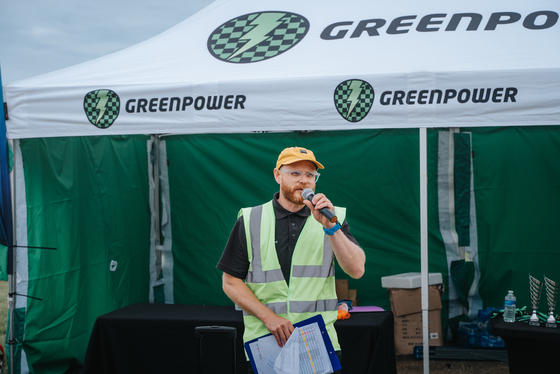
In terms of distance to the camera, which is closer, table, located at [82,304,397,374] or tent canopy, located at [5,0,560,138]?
tent canopy, located at [5,0,560,138]

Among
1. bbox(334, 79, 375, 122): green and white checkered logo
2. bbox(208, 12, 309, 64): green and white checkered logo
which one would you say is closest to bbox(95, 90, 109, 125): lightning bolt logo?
bbox(208, 12, 309, 64): green and white checkered logo

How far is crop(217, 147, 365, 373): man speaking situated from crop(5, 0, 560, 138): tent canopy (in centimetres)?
100

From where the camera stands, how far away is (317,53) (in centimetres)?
351

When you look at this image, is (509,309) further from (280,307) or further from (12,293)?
(12,293)

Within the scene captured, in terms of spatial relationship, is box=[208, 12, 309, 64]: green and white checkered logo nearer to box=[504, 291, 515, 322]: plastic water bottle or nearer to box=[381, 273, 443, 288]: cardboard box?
box=[504, 291, 515, 322]: plastic water bottle


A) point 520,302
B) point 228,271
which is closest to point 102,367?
point 228,271

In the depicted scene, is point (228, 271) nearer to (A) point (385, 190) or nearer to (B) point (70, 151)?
(B) point (70, 151)

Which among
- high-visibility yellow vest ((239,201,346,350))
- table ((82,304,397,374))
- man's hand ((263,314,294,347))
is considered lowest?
table ((82,304,397,374))

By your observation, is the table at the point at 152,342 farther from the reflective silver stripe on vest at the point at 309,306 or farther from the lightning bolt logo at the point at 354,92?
the reflective silver stripe on vest at the point at 309,306

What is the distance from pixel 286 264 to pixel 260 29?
2.24 meters

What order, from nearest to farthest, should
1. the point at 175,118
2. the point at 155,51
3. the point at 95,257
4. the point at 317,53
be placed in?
the point at 175,118 < the point at 317,53 < the point at 155,51 < the point at 95,257

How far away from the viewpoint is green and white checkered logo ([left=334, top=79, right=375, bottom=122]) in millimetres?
3039

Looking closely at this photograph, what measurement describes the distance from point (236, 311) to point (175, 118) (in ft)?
5.49

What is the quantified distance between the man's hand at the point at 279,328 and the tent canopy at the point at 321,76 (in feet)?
4.37
